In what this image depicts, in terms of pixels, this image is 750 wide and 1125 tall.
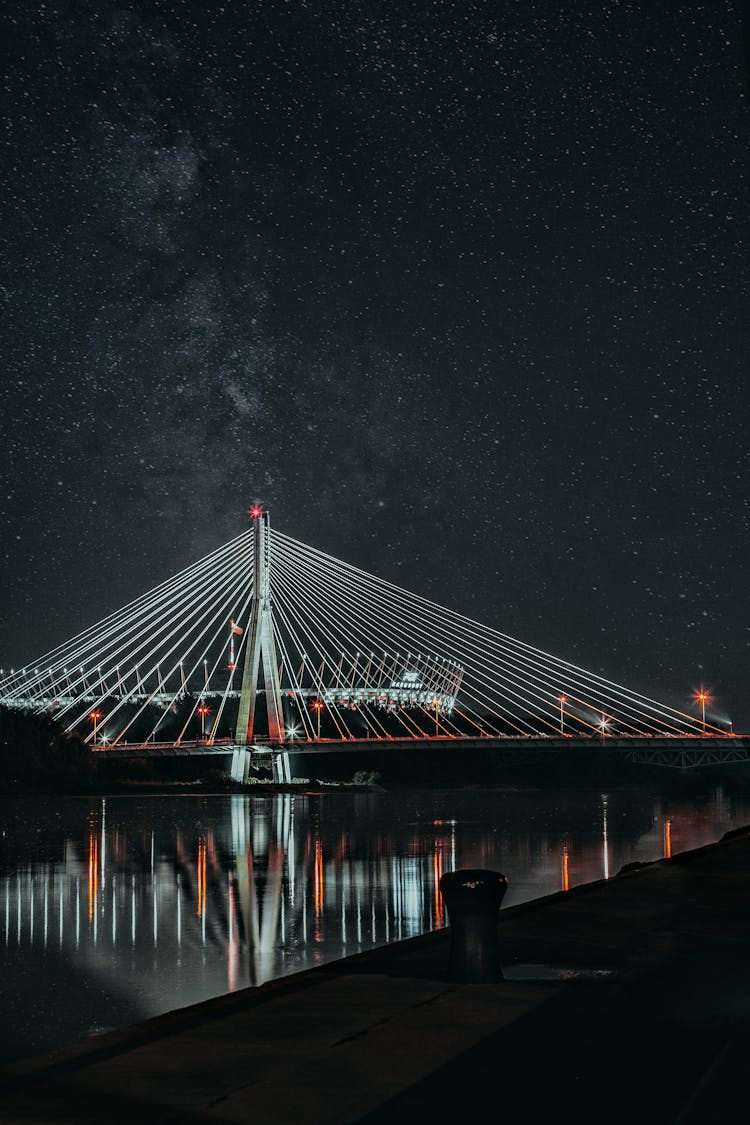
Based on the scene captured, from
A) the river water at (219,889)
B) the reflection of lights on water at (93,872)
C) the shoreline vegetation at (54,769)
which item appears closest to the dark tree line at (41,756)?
the shoreline vegetation at (54,769)

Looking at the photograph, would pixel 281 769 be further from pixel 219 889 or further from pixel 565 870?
pixel 219 889

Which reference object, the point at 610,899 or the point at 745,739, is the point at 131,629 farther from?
the point at 610,899

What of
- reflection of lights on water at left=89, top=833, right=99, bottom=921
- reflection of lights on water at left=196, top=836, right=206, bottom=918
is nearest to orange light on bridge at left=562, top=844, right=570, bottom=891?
reflection of lights on water at left=196, top=836, right=206, bottom=918

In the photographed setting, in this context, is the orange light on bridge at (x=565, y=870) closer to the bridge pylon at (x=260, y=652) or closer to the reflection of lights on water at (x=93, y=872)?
the reflection of lights on water at (x=93, y=872)

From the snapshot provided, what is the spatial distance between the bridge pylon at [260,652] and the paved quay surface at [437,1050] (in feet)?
226

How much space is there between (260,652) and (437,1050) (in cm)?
7390

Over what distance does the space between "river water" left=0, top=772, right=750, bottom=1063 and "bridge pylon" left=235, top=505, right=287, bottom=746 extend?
16.7 metres

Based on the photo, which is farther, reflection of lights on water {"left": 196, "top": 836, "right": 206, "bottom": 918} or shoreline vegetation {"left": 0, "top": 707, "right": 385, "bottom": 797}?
shoreline vegetation {"left": 0, "top": 707, "right": 385, "bottom": 797}

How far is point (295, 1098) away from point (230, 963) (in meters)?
11.2

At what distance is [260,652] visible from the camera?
80062 mm

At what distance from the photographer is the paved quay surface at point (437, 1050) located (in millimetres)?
5676

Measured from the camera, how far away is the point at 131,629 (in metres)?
91.9

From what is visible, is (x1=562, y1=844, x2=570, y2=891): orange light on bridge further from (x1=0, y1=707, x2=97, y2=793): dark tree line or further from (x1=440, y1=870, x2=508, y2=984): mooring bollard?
(x1=0, y1=707, x2=97, y2=793): dark tree line

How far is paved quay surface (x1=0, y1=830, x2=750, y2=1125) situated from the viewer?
18.6ft
